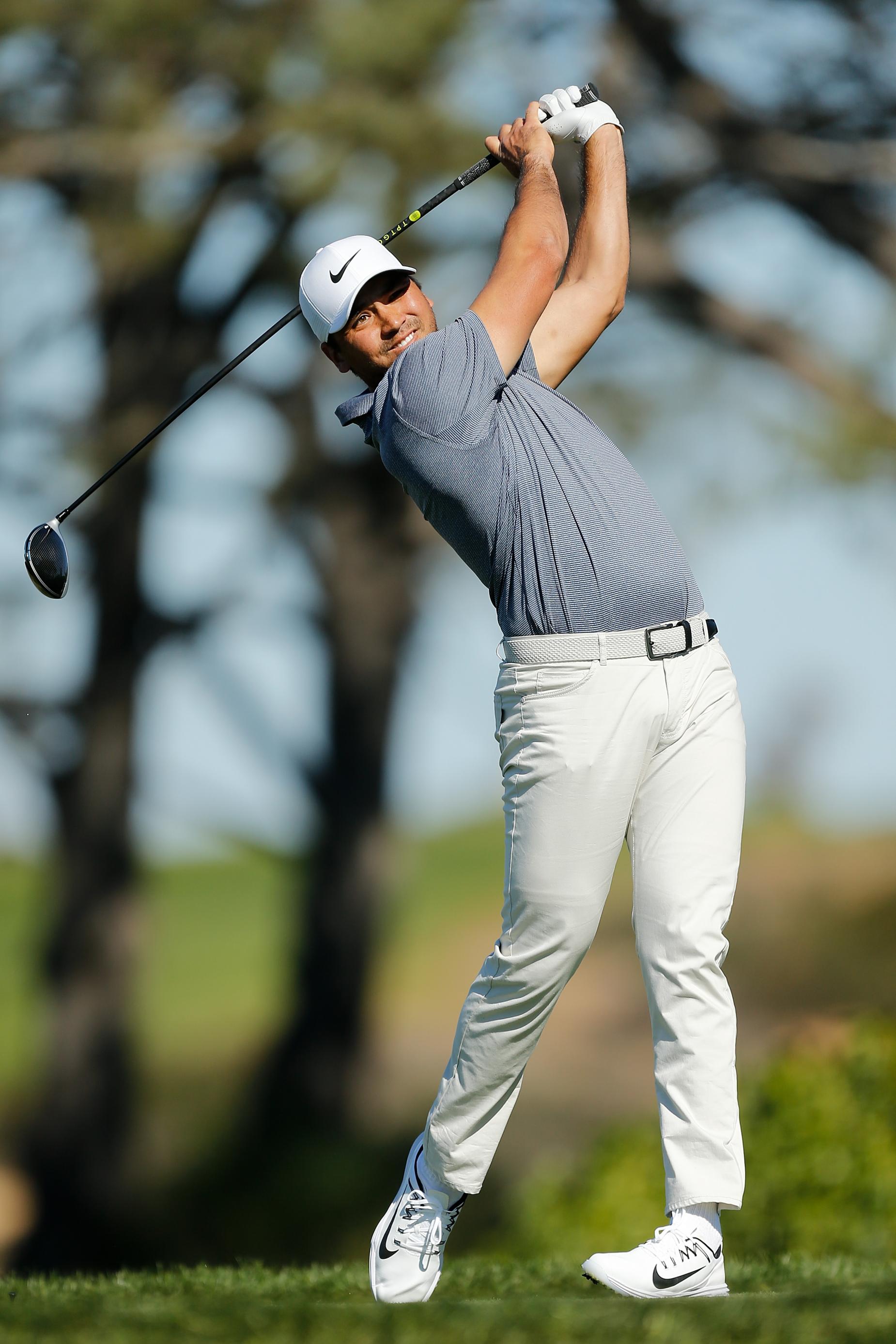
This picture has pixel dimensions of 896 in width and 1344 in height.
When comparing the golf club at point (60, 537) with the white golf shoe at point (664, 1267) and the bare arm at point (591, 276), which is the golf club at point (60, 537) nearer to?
the bare arm at point (591, 276)

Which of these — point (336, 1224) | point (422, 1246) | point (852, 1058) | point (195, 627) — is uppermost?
point (195, 627)

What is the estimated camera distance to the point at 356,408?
3.37 metres

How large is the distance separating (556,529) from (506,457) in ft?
0.57

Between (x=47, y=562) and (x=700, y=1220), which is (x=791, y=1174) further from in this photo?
(x=47, y=562)

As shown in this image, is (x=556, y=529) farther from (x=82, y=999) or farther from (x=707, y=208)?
(x=82, y=999)

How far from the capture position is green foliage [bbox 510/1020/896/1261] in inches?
220

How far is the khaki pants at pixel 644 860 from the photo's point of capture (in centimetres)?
320

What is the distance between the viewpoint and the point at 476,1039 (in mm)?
3369

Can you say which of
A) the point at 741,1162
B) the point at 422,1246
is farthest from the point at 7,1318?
the point at 741,1162

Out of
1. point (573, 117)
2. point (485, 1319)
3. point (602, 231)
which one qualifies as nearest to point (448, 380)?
point (602, 231)

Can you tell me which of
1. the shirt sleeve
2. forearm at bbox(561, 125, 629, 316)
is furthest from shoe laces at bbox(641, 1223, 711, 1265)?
forearm at bbox(561, 125, 629, 316)

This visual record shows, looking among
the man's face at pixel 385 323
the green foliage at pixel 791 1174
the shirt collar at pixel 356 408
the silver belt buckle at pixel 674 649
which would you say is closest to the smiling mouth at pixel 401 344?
the man's face at pixel 385 323

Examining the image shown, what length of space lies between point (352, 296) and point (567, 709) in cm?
97

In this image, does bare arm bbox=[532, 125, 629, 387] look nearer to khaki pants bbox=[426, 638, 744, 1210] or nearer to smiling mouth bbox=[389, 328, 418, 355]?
smiling mouth bbox=[389, 328, 418, 355]
